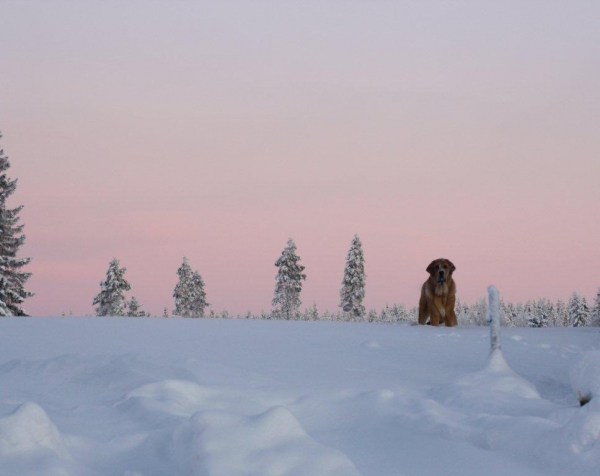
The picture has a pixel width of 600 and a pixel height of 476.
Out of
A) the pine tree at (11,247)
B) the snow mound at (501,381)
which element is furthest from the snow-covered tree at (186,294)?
the snow mound at (501,381)

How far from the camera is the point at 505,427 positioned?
3.70 m

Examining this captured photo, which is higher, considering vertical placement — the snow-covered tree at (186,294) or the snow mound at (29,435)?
the snow-covered tree at (186,294)

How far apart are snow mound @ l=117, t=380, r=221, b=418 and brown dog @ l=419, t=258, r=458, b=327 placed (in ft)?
28.8

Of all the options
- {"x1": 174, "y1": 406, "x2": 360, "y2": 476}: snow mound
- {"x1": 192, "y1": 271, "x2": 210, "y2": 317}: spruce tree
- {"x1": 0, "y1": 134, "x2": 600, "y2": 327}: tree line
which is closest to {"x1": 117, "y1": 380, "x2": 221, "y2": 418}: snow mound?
{"x1": 174, "y1": 406, "x2": 360, "y2": 476}: snow mound

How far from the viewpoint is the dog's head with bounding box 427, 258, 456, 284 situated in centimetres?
1284

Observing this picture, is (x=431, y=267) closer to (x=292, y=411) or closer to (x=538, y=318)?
(x=292, y=411)

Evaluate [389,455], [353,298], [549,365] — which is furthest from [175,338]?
[353,298]

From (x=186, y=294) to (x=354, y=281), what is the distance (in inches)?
671

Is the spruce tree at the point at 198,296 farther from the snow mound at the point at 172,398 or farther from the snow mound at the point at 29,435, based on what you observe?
the snow mound at the point at 29,435

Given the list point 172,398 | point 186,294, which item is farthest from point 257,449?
point 186,294

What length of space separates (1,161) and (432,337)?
30228 mm

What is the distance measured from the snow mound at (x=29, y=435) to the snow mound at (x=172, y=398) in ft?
3.24

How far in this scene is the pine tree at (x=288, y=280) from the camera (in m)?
53.6

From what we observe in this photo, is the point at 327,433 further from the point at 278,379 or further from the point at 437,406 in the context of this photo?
the point at 278,379
